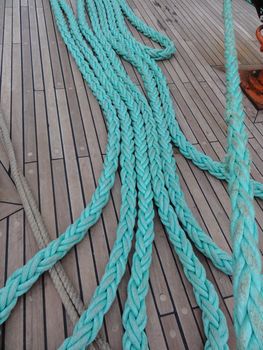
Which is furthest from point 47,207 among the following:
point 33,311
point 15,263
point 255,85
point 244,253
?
point 255,85

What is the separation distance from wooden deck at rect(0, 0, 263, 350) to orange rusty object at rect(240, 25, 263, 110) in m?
0.06

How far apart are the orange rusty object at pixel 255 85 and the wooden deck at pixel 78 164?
0.06 metres

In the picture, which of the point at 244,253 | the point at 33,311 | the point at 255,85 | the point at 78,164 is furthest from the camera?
the point at 255,85

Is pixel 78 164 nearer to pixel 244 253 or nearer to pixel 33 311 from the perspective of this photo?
pixel 33 311

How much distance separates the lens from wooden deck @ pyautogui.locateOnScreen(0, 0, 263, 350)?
34.3 inches

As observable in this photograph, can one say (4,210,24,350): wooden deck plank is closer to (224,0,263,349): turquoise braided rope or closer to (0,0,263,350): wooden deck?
(0,0,263,350): wooden deck

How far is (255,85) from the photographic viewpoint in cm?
179

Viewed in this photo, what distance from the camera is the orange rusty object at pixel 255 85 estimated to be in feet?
5.65

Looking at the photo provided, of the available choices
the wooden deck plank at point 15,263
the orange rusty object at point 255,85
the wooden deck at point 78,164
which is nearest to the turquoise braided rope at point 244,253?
the wooden deck at point 78,164

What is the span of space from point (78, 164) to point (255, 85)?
48.0 inches

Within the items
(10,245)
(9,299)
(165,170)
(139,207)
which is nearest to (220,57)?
(165,170)

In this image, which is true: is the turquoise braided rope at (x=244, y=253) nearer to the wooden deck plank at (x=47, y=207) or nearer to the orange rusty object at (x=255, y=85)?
the wooden deck plank at (x=47, y=207)

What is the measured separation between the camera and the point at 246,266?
0.39 meters

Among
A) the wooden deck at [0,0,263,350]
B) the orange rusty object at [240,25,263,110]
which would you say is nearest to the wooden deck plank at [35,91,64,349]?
the wooden deck at [0,0,263,350]
